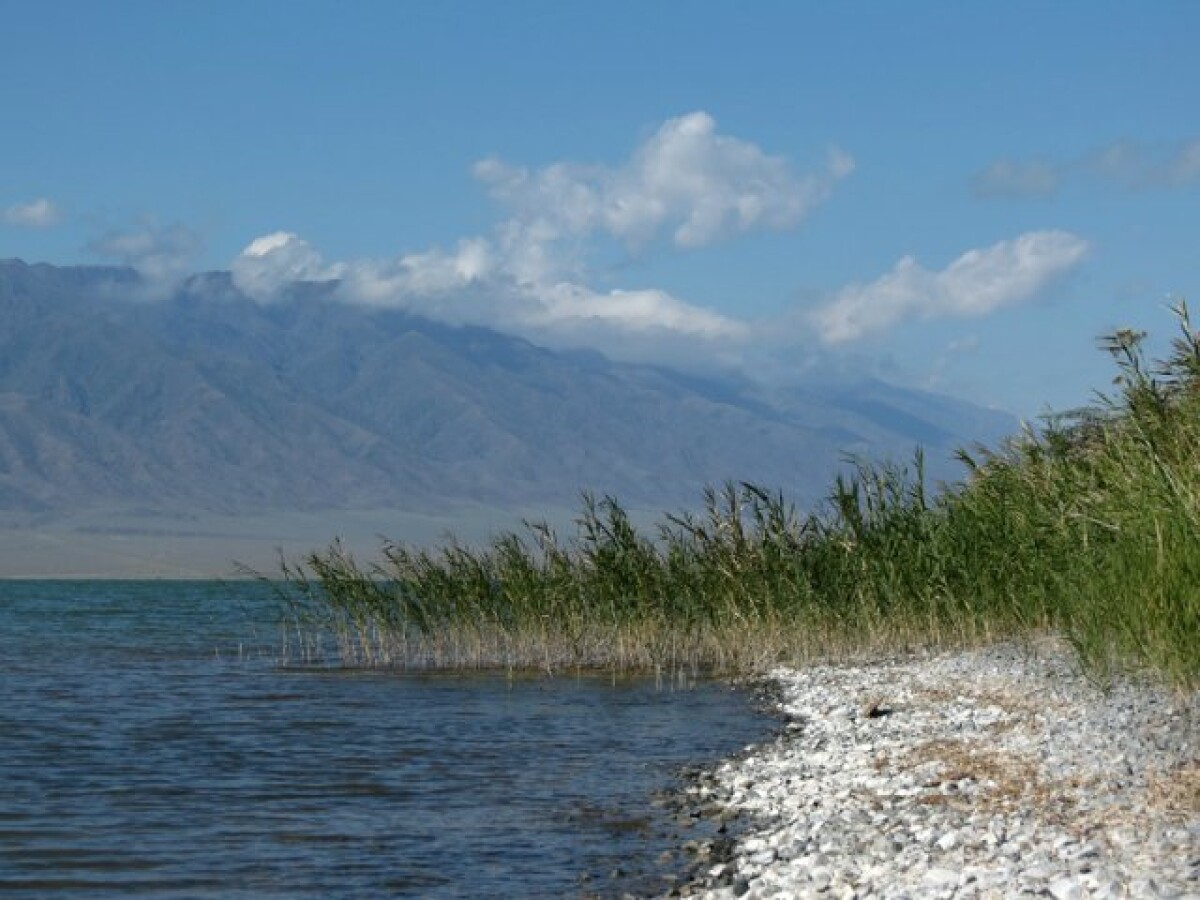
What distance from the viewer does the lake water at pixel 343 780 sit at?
47.5ft

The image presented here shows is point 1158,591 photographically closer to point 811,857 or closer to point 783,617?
point 811,857

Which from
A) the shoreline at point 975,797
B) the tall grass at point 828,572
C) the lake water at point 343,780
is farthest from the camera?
the tall grass at point 828,572

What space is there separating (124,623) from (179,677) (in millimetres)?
29449

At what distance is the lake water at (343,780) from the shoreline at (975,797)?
3.72 feet

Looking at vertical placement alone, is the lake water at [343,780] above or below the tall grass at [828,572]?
below

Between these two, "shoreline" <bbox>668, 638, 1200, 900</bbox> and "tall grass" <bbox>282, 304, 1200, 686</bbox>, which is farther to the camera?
"tall grass" <bbox>282, 304, 1200, 686</bbox>

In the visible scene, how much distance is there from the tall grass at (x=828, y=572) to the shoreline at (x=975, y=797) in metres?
1.26

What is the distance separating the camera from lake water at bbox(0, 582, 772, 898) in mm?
14484

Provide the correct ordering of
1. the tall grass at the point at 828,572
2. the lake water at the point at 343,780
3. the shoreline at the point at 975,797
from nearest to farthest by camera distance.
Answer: the shoreline at the point at 975,797 < the lake water at the point at 343,780 < the tall grass at the point at 828,572

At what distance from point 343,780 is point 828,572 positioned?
1083 cm

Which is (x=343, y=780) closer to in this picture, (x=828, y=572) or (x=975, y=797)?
(x=975, y=797)

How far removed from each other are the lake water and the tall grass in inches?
50.7

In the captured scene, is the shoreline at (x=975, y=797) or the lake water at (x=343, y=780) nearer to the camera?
the shoreline at (x=975, y=797)

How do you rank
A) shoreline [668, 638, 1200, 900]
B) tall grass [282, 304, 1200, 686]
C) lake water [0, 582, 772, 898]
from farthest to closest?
tall grass [282, 304, 1200, 686]
lake water [0, 582, 772, 898]
shoreline [668, 638, 1200, 900]
